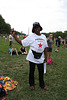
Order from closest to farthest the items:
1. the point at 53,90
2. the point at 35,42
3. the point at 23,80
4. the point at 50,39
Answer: the point at 35,42 → the point at 53,90 → the point at 23,80 → the point at 50,39

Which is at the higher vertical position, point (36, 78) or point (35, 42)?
point (35, 42)

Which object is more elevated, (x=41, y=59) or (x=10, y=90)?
(x=41, y=59)

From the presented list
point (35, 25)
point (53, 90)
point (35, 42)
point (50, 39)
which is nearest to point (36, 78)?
point (53, 90)

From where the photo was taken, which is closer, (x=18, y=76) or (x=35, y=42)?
(x=35, y=42)

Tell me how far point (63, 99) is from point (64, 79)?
1352mm

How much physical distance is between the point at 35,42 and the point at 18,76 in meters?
2.04

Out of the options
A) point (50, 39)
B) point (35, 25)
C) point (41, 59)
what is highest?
point (35, 25)

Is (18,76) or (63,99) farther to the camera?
(18,76)

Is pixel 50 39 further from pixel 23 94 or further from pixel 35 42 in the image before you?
pixel 23 94

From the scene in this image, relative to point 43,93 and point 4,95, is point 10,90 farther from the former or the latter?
point 43,93

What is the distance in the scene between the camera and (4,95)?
2.90m

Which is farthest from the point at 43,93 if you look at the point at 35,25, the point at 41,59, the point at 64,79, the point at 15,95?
the point at 35,25

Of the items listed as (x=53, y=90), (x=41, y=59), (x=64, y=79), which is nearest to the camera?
(x=41, y=59)

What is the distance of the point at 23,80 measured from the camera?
3.91 meters
